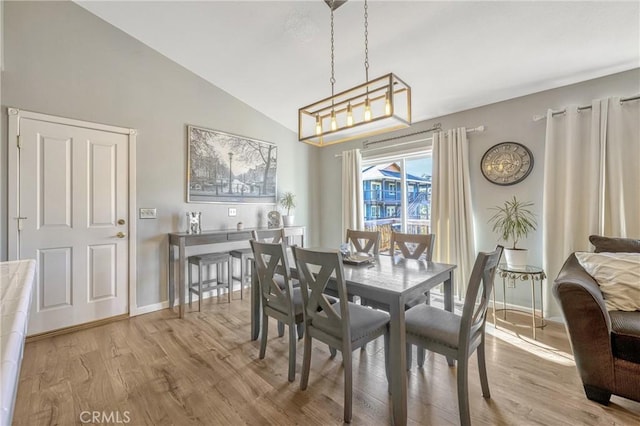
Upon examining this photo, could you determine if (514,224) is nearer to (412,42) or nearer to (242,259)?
(412,42)

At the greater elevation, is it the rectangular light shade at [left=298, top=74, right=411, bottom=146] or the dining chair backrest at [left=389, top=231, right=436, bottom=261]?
the rectangular light shade at [left=298, top=74, right=411, bottom=146]

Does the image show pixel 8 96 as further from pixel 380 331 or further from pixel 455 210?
pixel 455 210

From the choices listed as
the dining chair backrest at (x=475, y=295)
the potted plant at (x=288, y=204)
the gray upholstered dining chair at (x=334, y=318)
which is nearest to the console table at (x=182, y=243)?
the potted plant at (x=288, y=204)

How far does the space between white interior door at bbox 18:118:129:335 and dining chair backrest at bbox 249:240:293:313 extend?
1896 millimetres

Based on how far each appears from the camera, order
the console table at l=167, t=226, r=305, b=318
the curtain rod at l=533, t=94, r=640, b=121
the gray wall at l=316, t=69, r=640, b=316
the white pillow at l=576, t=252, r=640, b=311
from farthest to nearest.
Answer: the console table at l=167, t=226, r=305, b=318 → the gray wall at l=316, t=69, r=640, b=316 → the curtain rod at l=533, t=94, r=640, b=121 → the white pillow at l=576, t=252, r=640, b=311

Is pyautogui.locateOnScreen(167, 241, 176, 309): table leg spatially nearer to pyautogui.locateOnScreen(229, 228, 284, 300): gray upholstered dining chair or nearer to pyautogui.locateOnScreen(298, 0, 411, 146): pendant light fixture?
pyautogui.locateOnScreen(229, 228, 284, 300): gray upholstered dining chair

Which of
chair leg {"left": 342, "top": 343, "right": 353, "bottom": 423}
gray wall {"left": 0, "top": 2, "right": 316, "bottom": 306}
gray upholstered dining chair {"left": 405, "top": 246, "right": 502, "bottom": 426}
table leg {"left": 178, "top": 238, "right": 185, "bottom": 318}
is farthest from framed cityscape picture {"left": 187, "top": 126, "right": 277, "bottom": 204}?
gray upholstered dining chair {"left": 405, "top": 246, "right": 502, "bottom": 426}

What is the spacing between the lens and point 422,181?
388cm

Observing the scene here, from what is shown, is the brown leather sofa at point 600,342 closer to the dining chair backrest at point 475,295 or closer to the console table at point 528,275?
the dining chair backrest at point 475,295

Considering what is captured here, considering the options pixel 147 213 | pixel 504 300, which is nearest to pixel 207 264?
pixel 147 213

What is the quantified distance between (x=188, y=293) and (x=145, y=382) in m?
1.63

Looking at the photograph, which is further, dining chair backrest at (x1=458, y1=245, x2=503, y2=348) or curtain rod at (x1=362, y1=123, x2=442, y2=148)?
curtain rod at (x1=362, y1=123, x2=442, y2=148)

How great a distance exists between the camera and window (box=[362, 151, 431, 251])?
3.88 m

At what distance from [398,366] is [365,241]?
149 cm
